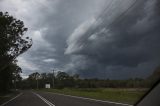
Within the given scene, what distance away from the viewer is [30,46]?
6088cm

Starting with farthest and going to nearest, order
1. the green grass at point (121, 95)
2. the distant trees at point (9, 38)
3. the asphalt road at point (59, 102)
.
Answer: the distant trees at point (9, 38) → the asphalt road at point (59, 102) → the green grass at point (121, 95)

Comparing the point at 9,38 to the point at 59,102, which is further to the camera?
the point at 9,38

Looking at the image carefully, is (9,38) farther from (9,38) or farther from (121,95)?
(121,95)

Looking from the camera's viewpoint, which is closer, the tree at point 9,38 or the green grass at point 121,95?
the green grass at point 121,95

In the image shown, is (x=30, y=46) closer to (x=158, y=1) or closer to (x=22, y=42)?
(x=22, y=42)

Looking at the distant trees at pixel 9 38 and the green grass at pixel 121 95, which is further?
the distant trees at pixel 9 38

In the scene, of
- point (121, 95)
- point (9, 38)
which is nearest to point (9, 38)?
point (9, 38)

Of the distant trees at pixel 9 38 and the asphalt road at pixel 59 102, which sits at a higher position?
the distant trees at pixel 9 38

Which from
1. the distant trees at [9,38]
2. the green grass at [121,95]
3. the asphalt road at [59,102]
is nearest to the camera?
the green grass at [121,95]

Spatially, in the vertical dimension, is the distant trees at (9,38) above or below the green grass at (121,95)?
above

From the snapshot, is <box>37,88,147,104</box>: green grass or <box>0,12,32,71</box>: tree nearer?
<box>37,88,147,104</box>: green grass

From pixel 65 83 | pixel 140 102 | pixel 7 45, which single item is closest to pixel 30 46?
pixel 7 45

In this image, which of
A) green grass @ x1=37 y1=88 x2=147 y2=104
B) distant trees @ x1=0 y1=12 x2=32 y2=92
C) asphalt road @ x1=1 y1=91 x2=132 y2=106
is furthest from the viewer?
distant trees @ x1=0 y1=12 x2=32 y2=92

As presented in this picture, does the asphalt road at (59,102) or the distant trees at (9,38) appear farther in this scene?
the distant trees at (9,38)
